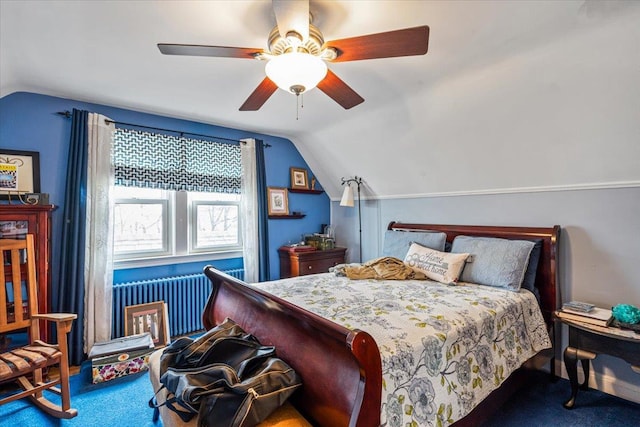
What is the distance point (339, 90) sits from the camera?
6.33 feet

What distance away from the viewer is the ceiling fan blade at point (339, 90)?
1.81m

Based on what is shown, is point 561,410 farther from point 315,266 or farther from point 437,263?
point 315,266

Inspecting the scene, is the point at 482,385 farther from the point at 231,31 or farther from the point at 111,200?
the point at 111,200

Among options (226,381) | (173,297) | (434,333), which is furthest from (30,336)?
(434,333)

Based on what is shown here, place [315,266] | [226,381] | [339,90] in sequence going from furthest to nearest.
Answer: [315,266] → [339,90] → [226,381]

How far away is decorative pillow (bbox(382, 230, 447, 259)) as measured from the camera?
9.76 feet

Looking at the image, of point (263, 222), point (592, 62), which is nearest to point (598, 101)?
point (592, 62)

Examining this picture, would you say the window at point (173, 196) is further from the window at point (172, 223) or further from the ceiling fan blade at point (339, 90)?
the ceiling fan blade at point (339, 90)

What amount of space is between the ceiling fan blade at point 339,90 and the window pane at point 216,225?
2.21 metres

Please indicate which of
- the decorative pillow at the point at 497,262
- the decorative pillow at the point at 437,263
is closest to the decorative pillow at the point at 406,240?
the decorative pillow at the point at 437,263

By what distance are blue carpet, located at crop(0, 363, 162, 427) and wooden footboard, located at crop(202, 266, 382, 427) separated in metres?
1.00

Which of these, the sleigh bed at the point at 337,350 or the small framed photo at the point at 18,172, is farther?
the small framed photo at the point at 18,172

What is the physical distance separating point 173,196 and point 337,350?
278cm

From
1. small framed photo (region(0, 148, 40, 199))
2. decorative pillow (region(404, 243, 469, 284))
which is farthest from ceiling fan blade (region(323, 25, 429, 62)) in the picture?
small framed photo (region(0, 148, 40, 199))
